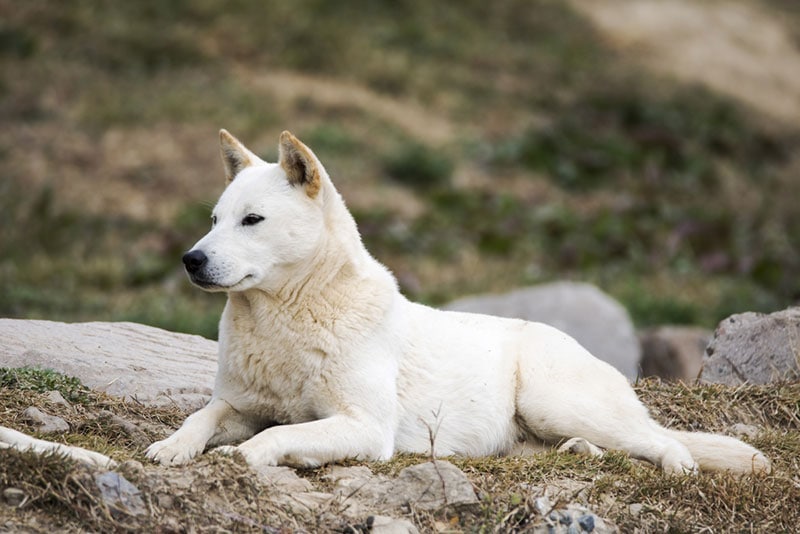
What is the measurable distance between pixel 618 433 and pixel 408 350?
1.34 metres

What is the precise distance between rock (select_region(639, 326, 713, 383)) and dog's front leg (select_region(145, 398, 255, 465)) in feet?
27.2

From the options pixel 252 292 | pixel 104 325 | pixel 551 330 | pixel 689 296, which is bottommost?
pixel 689 296

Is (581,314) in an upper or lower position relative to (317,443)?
lower

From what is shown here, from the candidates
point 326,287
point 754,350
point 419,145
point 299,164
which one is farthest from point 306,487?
point 419,145

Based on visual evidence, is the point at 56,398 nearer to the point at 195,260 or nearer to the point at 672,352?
the point at 195,260

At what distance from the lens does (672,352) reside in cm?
1370

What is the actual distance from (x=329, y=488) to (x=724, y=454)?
246 cm

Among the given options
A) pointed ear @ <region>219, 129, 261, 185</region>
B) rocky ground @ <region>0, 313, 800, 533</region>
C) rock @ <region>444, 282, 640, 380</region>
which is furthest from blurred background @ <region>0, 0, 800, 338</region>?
rocky ground @ <region>0, 313, 800, 533</region>

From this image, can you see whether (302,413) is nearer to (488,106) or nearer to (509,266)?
(509,266)

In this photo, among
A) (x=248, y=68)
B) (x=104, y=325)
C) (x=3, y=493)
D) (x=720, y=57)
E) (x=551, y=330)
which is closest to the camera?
(x=3, y=493)

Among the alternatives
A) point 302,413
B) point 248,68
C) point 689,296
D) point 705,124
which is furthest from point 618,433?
point 705,124

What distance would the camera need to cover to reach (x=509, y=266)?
19.0 m

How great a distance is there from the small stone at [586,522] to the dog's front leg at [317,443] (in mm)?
1099

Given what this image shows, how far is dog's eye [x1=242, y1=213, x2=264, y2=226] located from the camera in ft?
19.3
